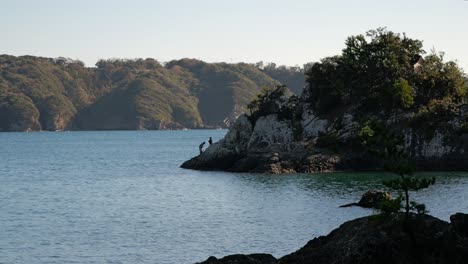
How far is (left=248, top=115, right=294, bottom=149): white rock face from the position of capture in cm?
9425

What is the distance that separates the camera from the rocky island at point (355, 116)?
83.1m

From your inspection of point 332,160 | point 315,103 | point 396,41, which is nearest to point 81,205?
point 332,160

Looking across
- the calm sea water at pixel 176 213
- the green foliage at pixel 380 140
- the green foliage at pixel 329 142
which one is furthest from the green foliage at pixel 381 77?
the green foliage at pixel 380 140

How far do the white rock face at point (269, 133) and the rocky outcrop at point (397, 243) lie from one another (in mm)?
67939

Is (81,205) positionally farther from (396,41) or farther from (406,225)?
(396,41)

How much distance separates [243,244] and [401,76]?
2442 inches

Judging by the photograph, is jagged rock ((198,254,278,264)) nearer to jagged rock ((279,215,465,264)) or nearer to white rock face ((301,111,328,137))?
jagged rock ((279,215,465,264))

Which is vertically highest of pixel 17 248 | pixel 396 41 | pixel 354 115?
pixel 396 41

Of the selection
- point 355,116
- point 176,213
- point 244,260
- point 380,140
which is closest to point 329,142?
point 355,116

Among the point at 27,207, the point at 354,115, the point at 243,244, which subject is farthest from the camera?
the point at 354,115

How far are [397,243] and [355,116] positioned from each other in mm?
69366

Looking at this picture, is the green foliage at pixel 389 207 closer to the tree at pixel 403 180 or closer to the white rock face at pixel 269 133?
the tree at pixel 403 180

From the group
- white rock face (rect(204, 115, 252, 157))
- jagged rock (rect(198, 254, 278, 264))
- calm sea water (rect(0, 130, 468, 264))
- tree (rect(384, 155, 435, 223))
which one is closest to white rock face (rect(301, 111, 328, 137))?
white rock face (rect(204, 115, 252, 157))

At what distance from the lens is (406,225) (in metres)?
24.7
